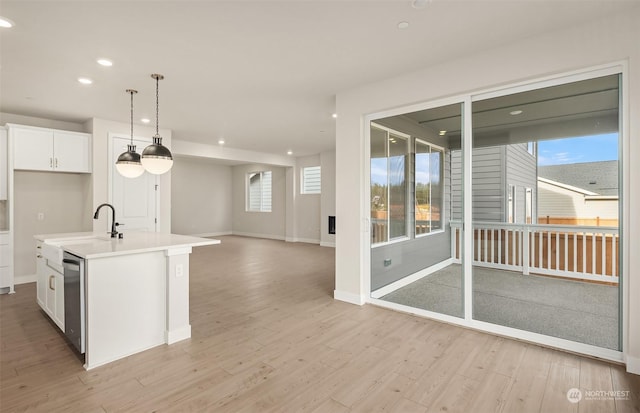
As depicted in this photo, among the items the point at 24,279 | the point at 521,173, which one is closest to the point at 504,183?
the point at 521,173

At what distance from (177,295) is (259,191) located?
8776 mm

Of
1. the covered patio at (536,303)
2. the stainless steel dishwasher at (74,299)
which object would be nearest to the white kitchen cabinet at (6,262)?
the stainless steel dishwasher at (74,299)

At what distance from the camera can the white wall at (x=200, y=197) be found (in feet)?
35.8

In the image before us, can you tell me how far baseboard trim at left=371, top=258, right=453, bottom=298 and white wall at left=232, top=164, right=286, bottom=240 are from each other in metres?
7.02

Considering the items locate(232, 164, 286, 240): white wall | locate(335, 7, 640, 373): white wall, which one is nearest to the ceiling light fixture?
locate(335, 7, 640, 373): white wall

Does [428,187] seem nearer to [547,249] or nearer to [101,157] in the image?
[547,249]

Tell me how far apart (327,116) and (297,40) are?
104 inches

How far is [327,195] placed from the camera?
9.47m

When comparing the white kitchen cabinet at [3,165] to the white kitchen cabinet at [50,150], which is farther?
the white kitchen cabinet at [50,150]

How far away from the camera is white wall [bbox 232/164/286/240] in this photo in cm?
1094

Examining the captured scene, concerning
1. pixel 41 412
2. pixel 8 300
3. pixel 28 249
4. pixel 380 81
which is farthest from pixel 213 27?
pixel 28 249

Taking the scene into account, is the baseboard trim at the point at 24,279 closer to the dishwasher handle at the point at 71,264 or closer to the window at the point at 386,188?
the dishwasher handle at the point at 71,264
